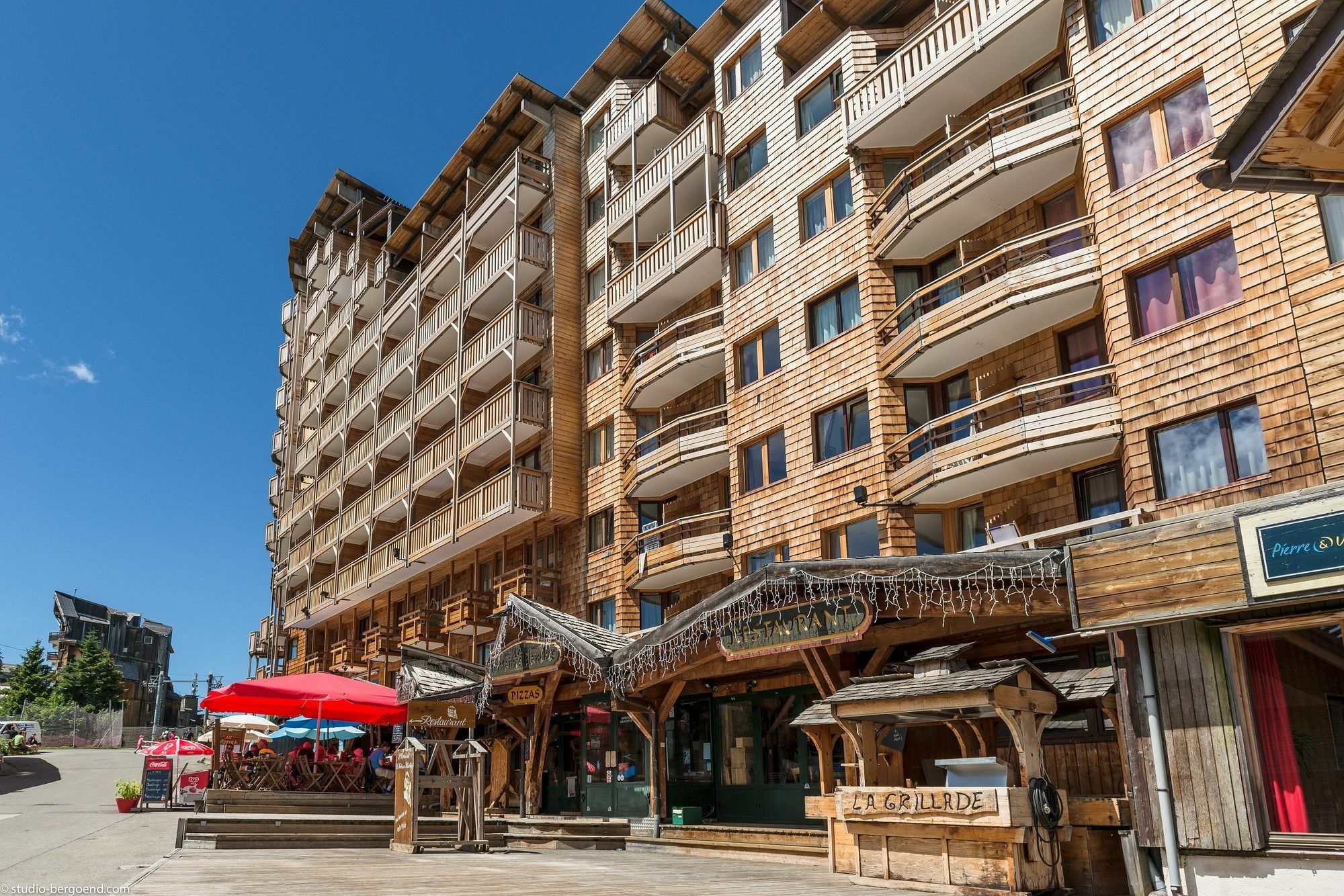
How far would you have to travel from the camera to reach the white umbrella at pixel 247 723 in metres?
26.9

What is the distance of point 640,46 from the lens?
33.7 m

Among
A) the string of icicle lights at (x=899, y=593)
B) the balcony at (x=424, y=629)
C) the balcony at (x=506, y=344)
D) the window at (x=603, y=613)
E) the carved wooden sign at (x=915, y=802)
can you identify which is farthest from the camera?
the balcony at (x=424, y=629)

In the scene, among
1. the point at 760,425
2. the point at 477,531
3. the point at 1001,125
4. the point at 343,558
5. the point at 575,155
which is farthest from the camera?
the point at 343,558

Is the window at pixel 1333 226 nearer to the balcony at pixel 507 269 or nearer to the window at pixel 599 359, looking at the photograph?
the window at pixel 599 359

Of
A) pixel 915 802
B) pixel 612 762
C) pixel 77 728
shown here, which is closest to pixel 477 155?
pixel 612 762

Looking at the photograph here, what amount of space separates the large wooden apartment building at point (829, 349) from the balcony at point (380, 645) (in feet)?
0.52

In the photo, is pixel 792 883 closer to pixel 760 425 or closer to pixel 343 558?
pixel 760 425

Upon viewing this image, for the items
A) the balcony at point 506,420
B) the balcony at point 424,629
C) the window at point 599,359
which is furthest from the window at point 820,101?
the balcony at point 424,629

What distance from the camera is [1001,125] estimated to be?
20062 millimetres

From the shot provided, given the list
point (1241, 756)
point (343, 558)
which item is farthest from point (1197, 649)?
point (343, 558)

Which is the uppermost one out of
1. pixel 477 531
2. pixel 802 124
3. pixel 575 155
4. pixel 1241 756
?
pixel 575 155

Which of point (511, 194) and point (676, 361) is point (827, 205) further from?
point (511, 194)

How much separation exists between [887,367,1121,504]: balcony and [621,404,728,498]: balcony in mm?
6036

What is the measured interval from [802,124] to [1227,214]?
11930mm
